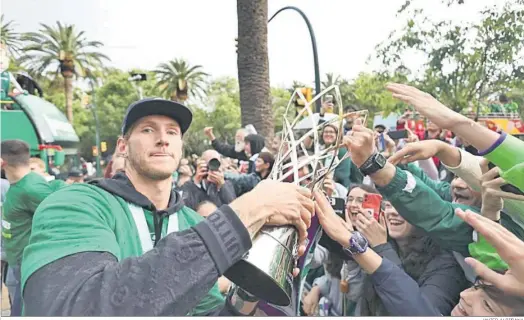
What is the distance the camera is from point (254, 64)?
6277mm

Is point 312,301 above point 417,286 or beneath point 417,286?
beneath

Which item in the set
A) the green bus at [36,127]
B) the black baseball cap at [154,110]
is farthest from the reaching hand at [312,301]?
the green bus at [36,127]

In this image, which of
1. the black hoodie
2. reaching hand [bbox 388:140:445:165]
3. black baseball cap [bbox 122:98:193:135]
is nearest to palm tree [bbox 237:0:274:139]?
reaching hand [bbox 388:140:445:165]

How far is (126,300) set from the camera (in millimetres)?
908

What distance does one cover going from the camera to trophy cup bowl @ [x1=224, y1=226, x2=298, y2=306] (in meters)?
1.04

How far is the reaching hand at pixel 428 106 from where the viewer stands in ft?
5.39

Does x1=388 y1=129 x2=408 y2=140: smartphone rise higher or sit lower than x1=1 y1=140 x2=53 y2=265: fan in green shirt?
higher

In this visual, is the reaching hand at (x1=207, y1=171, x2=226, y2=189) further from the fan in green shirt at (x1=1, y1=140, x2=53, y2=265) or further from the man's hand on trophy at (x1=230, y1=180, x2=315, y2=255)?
the man's hand on trophy at (x1=230, y1=180, x2=315, y2=255)

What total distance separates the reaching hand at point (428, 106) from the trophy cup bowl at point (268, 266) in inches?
29.6

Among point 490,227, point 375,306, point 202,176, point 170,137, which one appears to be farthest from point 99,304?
point 202,176

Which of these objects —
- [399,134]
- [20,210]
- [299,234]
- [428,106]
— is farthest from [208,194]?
[299,234]

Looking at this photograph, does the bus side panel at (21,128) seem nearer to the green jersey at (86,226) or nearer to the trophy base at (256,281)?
the green jersey at (86,226)

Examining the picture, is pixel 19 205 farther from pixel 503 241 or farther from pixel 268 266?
pixel 503 241

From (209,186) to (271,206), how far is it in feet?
8.56
